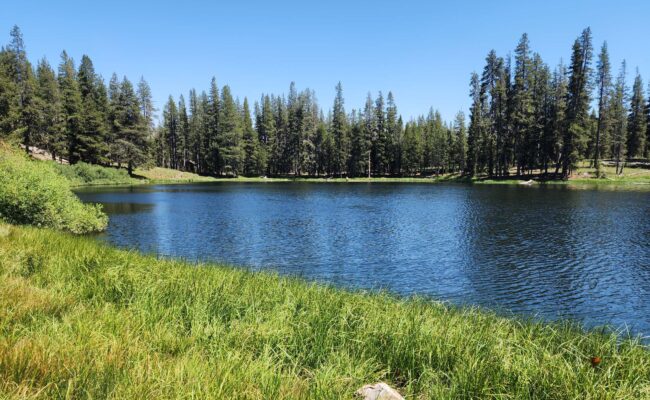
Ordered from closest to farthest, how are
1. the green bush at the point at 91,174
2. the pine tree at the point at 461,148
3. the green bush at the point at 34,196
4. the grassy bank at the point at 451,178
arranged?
the green bush at the point at 34,196
the grassy bank at the point at 451,178
the green bush at the point at 91,174
the pine tree at the point at 461,148

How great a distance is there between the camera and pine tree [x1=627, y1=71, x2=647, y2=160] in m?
95.1

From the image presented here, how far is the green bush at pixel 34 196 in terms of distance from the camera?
2231 cm

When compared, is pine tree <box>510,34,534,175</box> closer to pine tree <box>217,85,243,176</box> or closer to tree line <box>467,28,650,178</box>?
tree line <box>467,28,650,178</box>

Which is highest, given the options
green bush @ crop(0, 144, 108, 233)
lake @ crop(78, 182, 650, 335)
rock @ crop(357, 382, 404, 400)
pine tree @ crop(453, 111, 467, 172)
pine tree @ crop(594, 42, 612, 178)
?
pine tree @ crop(594, 42, 612, 178)

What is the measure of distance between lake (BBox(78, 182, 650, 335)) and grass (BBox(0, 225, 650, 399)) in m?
5.89

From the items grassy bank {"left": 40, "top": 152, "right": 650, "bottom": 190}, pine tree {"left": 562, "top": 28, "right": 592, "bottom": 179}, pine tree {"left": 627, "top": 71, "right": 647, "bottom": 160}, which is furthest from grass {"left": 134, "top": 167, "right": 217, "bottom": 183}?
pine tree {"left": 627, "top": 71, "right": 647, "bottom": 160}

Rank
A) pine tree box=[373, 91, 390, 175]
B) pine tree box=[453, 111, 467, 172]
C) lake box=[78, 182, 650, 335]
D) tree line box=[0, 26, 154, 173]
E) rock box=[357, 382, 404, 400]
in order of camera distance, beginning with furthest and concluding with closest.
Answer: pine tree box=[373, 91, 390, 175], pine tree box=[453, 111, 467, 172], tree line box=[0, 26, 154, 173], lake box=[78, 182, 650, 335], rock box=[357, 382, 404, 400]

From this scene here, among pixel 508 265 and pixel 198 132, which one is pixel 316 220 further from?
pixel 198 132

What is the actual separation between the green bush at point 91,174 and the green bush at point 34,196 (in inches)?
2053

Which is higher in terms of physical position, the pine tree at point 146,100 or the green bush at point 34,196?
the pine tree at point 146,100

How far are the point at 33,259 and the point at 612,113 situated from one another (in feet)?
348

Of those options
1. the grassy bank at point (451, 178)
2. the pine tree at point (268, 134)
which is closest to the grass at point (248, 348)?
the grassy bank at point (451, 178)

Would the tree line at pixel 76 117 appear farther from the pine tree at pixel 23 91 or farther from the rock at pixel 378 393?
the rock at pixel 378 393

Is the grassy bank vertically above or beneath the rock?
above
